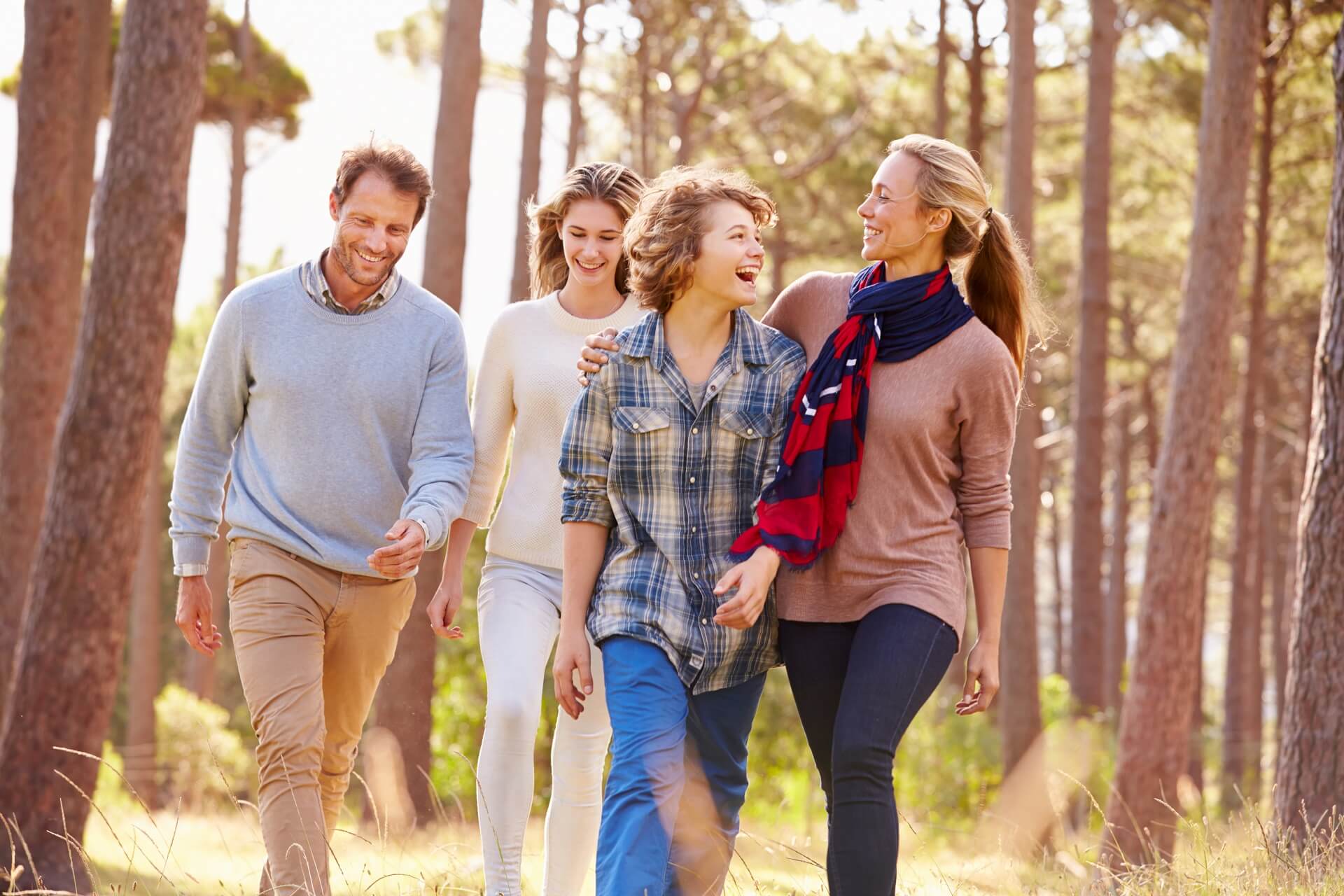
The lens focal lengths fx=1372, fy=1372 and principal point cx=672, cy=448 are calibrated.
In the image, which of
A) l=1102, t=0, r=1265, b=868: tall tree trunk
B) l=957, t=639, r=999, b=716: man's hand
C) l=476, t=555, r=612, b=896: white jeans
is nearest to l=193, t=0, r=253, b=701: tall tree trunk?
l=1102, t=0, r=1265, b=868: tall tree trunk

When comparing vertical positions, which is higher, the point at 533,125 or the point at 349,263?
the point at 533,125

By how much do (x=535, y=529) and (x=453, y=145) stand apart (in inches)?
209

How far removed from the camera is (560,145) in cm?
1777

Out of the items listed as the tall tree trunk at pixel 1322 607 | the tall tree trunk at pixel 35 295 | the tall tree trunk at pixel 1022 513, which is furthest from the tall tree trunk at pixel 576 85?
the tall tree trunk at pixel 1322 607

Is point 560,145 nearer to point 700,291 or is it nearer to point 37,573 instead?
point 37,573

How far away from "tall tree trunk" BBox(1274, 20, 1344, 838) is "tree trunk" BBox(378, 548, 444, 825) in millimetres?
4606

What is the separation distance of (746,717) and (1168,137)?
16473mm

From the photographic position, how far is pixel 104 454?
20.9ft

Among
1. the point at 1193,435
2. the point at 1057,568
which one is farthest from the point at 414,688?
the point at 1057,568

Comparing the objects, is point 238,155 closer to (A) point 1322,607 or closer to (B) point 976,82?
(B) point 976,82

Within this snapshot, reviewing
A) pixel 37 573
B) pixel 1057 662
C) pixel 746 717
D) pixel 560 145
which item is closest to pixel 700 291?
pixel 746 717

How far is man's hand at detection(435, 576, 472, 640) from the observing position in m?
3.97

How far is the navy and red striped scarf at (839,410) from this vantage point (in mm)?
3123

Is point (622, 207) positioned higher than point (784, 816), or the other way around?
point (622, 207)
